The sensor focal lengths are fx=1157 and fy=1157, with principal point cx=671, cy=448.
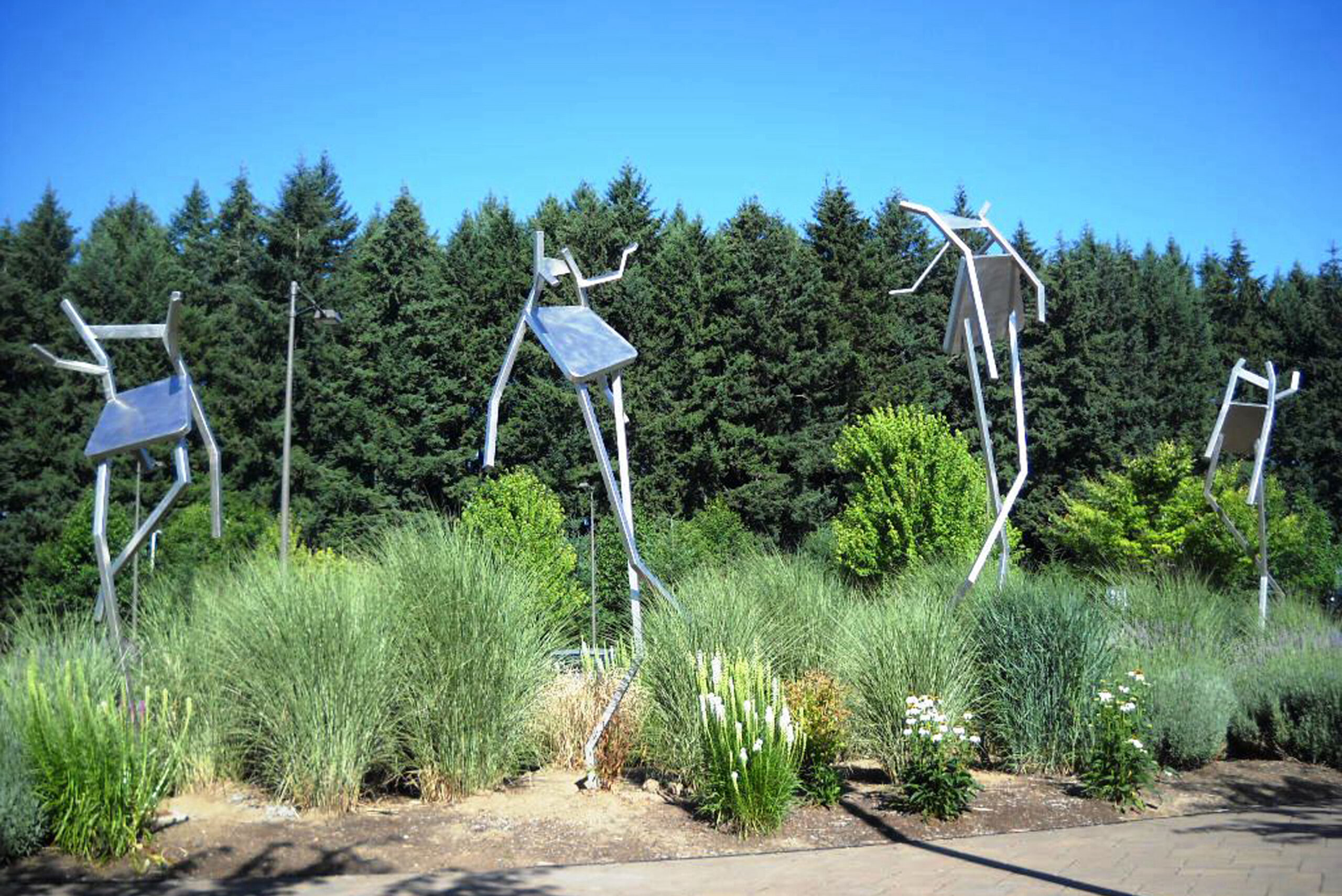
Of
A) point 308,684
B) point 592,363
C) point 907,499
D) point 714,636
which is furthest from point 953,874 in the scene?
point 907,499

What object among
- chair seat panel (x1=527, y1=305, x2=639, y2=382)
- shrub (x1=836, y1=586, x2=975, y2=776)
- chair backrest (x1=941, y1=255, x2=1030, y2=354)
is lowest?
shrub (x1=836, y1=586, x2=975, y2=776)

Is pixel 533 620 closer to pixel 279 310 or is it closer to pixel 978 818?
pixel 978 818

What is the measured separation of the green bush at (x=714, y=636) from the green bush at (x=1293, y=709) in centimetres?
351

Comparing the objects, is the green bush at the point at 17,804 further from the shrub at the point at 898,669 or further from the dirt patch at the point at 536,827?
the shrub at the point at 898,669

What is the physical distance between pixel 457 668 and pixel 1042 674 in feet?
13.7

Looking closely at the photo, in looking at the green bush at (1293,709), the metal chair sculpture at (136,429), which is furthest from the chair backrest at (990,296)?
the metal chair sculpture at (136,429)

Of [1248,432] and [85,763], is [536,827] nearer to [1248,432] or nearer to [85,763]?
[85,763]

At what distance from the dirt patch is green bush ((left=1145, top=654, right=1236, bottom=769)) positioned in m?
0.40

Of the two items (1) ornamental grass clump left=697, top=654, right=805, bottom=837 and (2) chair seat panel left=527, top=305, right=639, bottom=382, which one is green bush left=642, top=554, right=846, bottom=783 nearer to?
(1) ornamental grass clump left=697, top=654, right=805, bottom=837

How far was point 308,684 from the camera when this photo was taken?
6918 millimetres

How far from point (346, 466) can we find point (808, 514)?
12.4 metres

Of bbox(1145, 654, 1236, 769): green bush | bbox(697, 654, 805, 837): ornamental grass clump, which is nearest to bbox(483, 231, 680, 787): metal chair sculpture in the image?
bbox(697, 654, 805, 837): ornamental grass clump

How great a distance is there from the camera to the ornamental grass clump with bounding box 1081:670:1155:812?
7.48 m

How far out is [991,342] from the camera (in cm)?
1023
